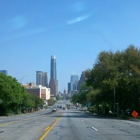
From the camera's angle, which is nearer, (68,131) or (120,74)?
(68,131)

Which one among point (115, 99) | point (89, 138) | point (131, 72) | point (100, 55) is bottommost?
point (89, 138)

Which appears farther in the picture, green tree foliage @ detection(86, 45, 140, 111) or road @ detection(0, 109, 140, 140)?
green tree foliage @ detection(86, 45, 140, 111)

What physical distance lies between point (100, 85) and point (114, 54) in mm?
10113

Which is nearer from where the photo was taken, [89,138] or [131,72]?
[89,138]

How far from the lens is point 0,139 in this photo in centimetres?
1784

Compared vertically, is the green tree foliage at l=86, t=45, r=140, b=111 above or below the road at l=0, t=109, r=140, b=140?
above

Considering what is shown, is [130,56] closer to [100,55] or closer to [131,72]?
[131,72]

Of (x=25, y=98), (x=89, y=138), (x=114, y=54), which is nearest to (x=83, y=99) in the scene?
(x=25, y=98)

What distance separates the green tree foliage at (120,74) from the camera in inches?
2376

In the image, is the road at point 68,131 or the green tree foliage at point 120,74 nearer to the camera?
the road at point 68,131

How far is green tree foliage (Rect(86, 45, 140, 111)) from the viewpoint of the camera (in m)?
60.3

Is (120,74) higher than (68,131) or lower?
higher

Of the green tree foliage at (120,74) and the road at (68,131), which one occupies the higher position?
the green tree foliage at (120,74)

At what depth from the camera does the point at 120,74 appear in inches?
2446
